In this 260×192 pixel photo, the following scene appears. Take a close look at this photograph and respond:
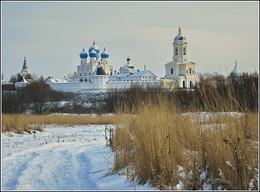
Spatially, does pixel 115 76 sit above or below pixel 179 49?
below

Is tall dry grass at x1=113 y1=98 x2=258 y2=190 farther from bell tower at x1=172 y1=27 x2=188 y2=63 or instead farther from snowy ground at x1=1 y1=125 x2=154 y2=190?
bell tower at x1=172 y1=27 x2=188 y2=63

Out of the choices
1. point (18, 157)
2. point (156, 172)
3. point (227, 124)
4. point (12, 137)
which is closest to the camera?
point (156, 172)

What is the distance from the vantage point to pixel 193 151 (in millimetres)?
3697

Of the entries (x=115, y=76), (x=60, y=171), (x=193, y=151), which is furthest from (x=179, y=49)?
(x=193, y=151)

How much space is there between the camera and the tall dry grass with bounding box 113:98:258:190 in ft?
10.3

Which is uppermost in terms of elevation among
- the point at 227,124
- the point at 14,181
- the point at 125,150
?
the point at 227,124

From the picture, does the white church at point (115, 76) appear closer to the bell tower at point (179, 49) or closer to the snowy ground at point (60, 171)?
the bell tower at point (179, 49)

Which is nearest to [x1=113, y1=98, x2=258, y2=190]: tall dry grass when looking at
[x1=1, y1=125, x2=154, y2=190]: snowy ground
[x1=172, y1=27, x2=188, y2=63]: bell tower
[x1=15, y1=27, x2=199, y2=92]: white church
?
[x1=1, y1=125, x2=154, y2=190]: snowy ground

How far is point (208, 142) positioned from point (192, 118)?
76 cm

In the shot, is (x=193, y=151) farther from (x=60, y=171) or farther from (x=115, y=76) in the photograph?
(x=115, y=76)

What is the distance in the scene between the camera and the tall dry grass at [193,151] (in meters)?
3.14

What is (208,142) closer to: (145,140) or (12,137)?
(145,140)

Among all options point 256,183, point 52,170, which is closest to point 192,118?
point 256,183

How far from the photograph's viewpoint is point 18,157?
212 inches
